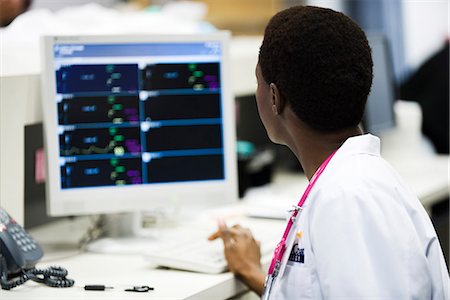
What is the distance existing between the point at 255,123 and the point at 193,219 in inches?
33.9

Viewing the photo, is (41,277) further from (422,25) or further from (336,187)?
(422,25)

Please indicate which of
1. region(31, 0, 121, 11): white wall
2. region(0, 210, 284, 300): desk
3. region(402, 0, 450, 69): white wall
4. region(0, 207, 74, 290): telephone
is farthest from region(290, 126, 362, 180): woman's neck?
region(402, 0, 450, 69): white wall

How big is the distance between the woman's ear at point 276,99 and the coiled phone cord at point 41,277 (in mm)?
584

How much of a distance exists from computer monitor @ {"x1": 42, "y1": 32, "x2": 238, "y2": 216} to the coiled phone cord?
24cm

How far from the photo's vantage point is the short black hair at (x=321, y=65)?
124cm

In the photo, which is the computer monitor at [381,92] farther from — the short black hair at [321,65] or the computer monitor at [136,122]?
the short black hair at [321,65]

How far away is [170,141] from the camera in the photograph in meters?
1.94

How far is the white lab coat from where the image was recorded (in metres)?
1.17

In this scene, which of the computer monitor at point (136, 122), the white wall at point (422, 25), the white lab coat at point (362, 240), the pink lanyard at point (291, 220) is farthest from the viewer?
the white wall at point (422, 25)

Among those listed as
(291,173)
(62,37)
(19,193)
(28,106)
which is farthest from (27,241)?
(291,173)

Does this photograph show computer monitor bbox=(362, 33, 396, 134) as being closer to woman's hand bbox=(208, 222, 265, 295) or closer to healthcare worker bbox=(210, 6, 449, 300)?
woman's hand bbox=(208, 222, 265, 295)

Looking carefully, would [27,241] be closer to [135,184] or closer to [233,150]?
[135,184]

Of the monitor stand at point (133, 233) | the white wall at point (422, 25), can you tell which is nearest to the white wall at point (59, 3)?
the white wall at point (422, 25)

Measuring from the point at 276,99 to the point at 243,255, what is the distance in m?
0.49
